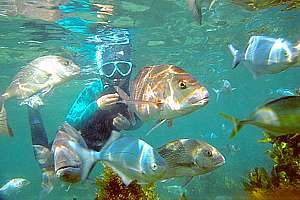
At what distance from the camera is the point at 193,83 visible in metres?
3.12

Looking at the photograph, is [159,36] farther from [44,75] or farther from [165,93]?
[165,93]

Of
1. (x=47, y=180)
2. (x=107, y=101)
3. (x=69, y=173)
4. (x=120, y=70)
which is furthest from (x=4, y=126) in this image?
(x=120, y=70)

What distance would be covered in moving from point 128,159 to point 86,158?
41 cm

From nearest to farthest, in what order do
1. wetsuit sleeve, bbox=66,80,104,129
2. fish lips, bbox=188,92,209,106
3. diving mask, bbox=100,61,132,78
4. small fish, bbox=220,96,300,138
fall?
small fish, bbox=220,96,300,138
fish lips, bbox=188,92,209,106
wetsuit sleeve, bbox=66,80,104,129
diving mask, bbox=100,61,132,78

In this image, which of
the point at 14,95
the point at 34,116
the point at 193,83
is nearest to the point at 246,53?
the point at 193,83

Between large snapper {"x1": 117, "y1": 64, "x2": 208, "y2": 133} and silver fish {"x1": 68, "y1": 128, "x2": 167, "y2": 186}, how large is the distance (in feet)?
1.16

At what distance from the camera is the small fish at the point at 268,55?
356cm

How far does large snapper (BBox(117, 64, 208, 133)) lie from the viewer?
309cm

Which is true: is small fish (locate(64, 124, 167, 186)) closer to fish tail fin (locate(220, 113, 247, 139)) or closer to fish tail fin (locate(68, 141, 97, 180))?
fish tail fin (locate(68, 141, 97, 180))

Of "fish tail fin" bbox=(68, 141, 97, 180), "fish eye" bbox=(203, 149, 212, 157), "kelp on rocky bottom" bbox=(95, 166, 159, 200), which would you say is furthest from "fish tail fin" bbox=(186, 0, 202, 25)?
"kelp on rocky bottom" bbox=(95, 166, 159, 200)

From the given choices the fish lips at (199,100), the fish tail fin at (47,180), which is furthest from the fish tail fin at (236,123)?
the fish tail fin at (47,180)

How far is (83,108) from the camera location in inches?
193

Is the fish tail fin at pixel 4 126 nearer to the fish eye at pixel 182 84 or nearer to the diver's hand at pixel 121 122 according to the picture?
the diver's hand at pixel 121 122

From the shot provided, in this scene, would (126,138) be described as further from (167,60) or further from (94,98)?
(167,60)
